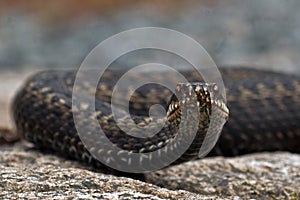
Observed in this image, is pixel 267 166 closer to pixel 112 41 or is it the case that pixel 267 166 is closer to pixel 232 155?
pixel 232 155

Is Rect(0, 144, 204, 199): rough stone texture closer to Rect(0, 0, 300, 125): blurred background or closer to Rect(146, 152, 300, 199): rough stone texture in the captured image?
Rect(146, 152, 300, 199): rough stone texture

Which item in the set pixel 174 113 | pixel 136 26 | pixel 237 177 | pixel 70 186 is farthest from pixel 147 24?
pixel 70 186

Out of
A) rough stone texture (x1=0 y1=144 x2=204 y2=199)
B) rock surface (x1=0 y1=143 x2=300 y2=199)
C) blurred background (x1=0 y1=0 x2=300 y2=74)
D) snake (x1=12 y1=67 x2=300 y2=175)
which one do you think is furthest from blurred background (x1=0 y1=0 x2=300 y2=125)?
rough stone texture (x1=0 y1=144 x2=204 y2=199)

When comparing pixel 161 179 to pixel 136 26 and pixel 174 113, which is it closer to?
pixel 174 113

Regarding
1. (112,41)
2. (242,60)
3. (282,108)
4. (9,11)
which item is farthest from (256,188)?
(9,11)

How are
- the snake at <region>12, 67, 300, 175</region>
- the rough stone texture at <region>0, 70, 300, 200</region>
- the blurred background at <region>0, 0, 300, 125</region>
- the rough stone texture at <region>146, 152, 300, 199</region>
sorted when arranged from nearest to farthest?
the rough stone texture at <region>0, 70, 300, 200</region> → the snake at <region>12, 67, 300, 175</region> → the rough stone texture at <region>146, 152, 300, 199</region> → the blurred background at <region>0, 0, 300, 125</region>

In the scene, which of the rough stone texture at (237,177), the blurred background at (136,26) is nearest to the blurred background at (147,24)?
the blurred background at (136,26)

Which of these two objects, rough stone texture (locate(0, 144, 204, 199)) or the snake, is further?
the snake

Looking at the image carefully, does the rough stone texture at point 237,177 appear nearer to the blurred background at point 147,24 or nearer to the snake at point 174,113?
the snake at point 174,113
